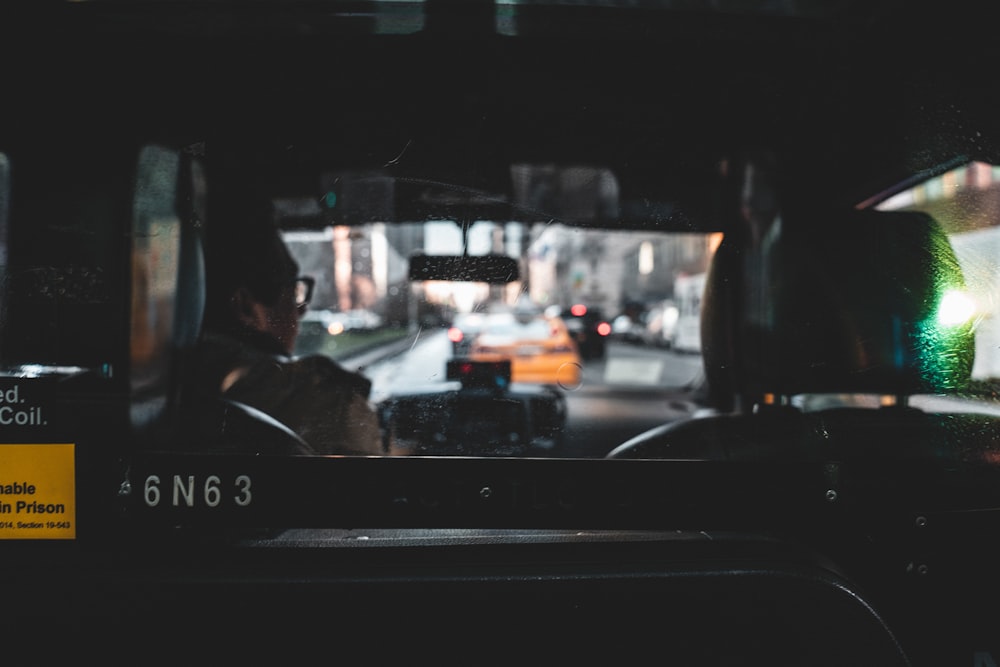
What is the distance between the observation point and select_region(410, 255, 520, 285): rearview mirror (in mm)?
1505

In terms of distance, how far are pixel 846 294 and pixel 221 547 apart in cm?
159

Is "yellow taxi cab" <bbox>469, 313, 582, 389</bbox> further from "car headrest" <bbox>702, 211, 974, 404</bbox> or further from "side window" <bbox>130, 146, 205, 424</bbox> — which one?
"side window" <bbox>130, 146, 205, 424</bbox>

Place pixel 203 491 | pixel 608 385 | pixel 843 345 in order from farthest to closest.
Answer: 1. pixel 608 385
2. pixel 843 345
3. pixel 203 491

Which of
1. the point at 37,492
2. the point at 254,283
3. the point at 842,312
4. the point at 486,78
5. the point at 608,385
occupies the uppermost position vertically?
the point at 486,78

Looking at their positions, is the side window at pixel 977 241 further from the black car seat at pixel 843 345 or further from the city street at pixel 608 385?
the city street at pixel 608 385

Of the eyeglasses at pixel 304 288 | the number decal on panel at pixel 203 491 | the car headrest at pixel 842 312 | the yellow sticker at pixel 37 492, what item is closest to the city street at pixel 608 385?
the eyeglasses at pixel 304 288

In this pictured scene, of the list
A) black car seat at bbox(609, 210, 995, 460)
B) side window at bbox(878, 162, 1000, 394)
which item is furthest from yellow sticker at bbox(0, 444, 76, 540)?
side window at bbox(878, 162, 1000, 394)

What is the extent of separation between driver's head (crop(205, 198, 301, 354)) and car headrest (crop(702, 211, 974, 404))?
3.88 feet

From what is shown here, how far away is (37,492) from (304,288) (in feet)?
4.99

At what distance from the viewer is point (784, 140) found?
2.29m

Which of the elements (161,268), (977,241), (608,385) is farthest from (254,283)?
(608,385)

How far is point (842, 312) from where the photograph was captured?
1.78 m

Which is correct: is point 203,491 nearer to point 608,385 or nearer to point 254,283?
point 254,283

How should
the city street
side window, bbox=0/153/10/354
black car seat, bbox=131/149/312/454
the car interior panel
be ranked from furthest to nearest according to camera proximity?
the city street < black car seat, bbox=131/149/312/454 < side window, bbox=0/153/10/354 < the car interior panel
